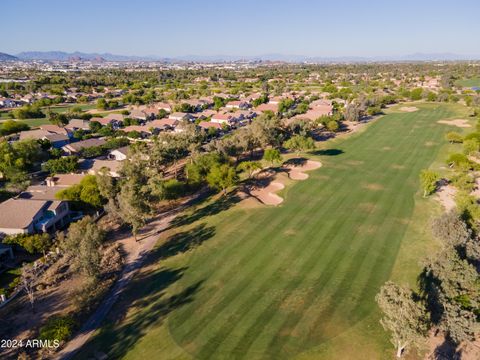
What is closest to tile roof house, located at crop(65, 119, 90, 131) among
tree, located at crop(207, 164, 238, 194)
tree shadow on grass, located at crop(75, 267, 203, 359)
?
tree, located at crop(207, 164, 238, 194)

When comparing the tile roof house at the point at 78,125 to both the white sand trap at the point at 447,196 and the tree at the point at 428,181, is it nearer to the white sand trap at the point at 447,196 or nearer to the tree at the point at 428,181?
the tree at the point at 428,181

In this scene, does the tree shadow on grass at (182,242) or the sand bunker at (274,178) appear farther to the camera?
the sand bunker at (274,178)

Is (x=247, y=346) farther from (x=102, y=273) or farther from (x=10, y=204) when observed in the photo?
(x=10, y=204)

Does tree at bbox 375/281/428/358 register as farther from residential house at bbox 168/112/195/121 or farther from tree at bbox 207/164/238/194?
residential house at bbox 168/112/195/121

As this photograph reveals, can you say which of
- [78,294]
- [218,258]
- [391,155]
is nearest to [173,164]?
[218,258]

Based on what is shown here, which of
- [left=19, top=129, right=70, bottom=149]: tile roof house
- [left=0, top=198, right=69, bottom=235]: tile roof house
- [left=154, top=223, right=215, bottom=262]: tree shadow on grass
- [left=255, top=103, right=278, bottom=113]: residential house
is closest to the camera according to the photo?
[left=154, top=223, right=215, bottom=262]: tree shadow on grass

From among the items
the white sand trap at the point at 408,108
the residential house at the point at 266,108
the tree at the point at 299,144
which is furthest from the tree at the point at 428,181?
the white sand trap at the point at 408,108
